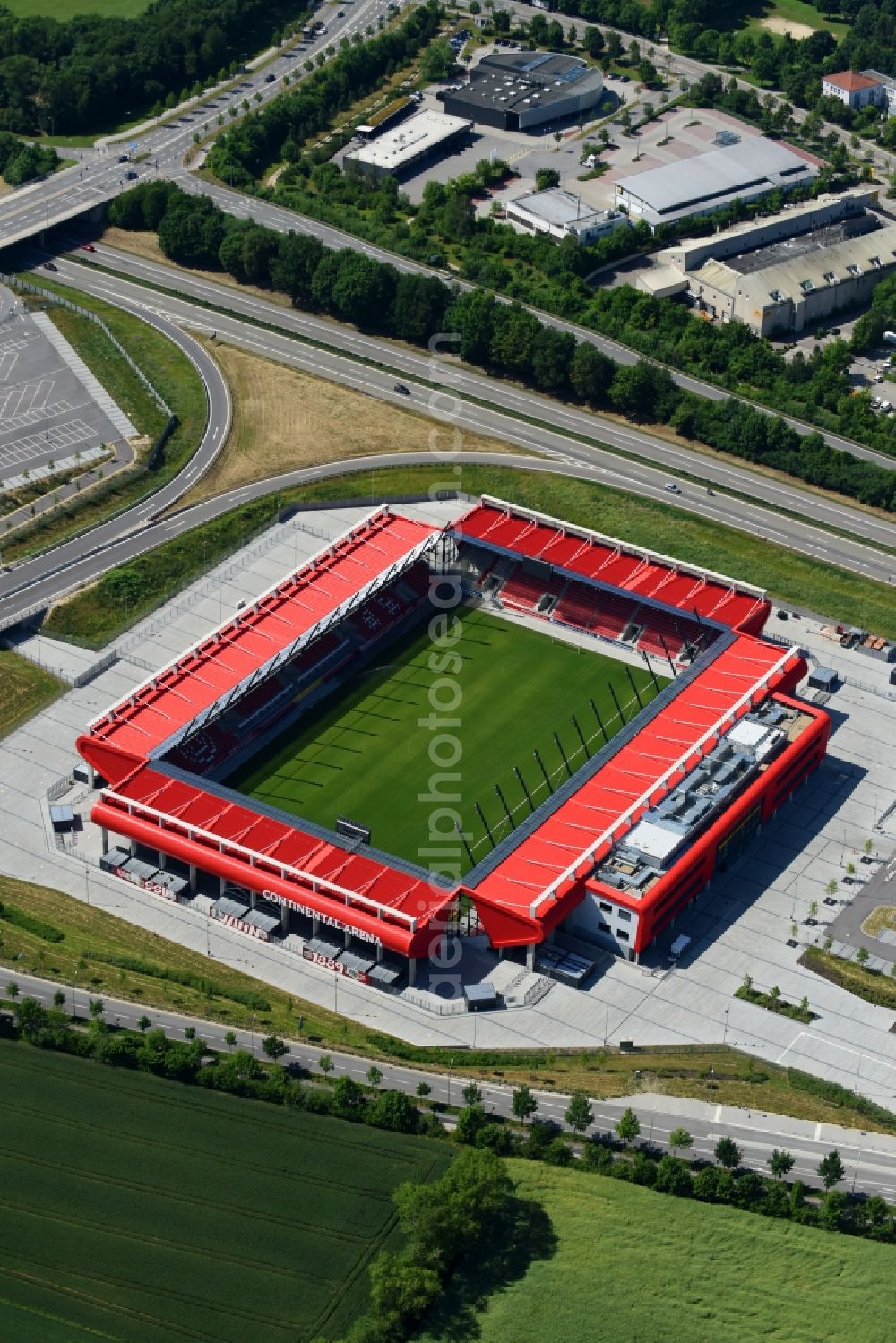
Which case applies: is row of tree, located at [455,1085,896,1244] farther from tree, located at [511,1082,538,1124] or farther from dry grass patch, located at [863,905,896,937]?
dry grass patch, located at [863,905,896,937]

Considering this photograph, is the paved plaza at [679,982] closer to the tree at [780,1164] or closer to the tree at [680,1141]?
the tree at [680,1141]

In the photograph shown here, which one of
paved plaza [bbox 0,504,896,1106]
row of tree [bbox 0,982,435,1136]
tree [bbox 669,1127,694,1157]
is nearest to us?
tree [bbox 669,1127,694,1157]

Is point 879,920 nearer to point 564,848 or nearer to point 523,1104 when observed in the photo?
point 564,848

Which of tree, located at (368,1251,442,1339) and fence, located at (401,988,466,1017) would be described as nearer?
tree, located at (368,1251,442,1339)

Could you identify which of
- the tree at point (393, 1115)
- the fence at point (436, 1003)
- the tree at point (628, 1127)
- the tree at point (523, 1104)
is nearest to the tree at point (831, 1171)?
the tree at point (628, 1127)

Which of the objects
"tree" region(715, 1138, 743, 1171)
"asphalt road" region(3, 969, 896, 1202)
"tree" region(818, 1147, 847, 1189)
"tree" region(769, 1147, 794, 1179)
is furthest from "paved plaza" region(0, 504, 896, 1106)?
"tree" region(715, 1138, 743, 1171)

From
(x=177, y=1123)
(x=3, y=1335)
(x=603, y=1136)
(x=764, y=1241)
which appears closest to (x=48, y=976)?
(x=177, y=1123)
